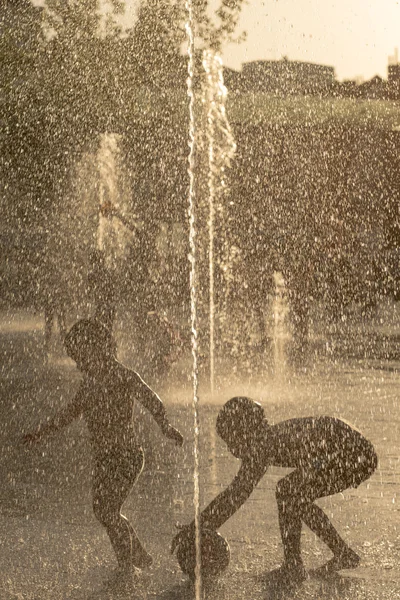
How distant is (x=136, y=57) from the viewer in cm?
2397

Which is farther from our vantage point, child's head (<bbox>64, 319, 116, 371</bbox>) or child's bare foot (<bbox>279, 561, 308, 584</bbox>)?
child's head (<bbox>64, 319, 116, 371</bbox>)

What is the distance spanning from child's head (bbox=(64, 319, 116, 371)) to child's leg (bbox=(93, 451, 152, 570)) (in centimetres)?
39

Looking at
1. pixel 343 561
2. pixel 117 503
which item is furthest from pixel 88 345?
pixel 343 561

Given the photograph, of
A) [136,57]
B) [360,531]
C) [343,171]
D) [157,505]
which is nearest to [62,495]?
[157,505]

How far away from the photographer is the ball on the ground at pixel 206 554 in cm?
471

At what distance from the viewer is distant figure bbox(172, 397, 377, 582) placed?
4754mm

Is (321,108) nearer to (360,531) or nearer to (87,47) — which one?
(87,47)

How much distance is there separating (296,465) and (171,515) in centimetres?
116

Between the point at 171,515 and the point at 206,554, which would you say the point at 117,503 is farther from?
the point at 171,515

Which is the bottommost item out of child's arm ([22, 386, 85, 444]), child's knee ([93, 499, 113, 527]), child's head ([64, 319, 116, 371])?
child's knee ([93, 499, 113, 527])

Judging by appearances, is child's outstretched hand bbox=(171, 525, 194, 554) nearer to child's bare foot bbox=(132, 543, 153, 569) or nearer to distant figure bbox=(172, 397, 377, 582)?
distant figure bbox=(172, 397, 377, 582)

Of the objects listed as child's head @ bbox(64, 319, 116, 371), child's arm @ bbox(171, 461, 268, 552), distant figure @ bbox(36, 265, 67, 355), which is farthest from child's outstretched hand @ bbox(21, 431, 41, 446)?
distant figure @ bbox(36, 265, 67, 355)

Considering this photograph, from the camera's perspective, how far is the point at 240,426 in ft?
15.8

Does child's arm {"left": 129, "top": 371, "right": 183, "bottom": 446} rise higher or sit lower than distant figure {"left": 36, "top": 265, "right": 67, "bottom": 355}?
higher
